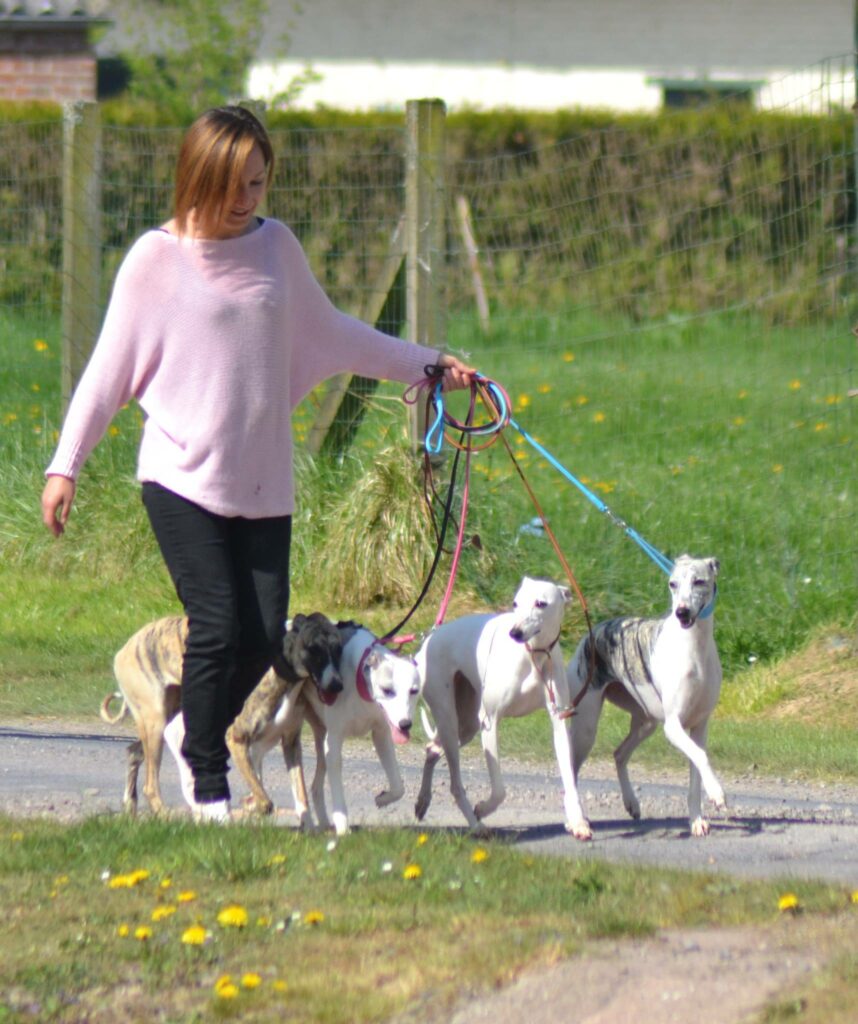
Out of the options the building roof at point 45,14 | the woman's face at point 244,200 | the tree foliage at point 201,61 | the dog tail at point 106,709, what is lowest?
the dog tail at point 106,709

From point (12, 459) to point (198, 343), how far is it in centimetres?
697

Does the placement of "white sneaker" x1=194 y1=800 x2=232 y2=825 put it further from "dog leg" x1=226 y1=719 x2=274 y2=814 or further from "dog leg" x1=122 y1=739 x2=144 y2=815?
"dog leg" x1=122 y1=739 x2=144 y2=815

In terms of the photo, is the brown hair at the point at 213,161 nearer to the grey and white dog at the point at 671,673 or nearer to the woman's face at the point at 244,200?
the woman's face at the point at 244,200

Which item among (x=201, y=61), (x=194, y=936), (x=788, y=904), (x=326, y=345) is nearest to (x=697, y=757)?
(x=788, y=904)

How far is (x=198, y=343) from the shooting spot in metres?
5.08

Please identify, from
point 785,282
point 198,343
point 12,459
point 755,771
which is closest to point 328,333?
point 198,343

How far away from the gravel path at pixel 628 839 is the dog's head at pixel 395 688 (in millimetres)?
613

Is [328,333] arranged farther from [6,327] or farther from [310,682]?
[6,327]

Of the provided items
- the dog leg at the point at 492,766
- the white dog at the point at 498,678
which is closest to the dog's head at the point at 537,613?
the white dog at the point at 498,678

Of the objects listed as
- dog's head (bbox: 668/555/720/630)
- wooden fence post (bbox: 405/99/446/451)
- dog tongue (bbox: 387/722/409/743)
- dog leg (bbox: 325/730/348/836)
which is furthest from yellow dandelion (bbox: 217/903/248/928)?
wooden fence post (bbox: 405/99/446/451)

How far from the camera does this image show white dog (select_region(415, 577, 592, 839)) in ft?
19.1

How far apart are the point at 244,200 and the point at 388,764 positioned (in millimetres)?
1897

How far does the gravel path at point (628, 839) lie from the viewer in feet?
12.5

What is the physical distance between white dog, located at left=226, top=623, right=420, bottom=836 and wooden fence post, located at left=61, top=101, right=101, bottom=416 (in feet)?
18.7
